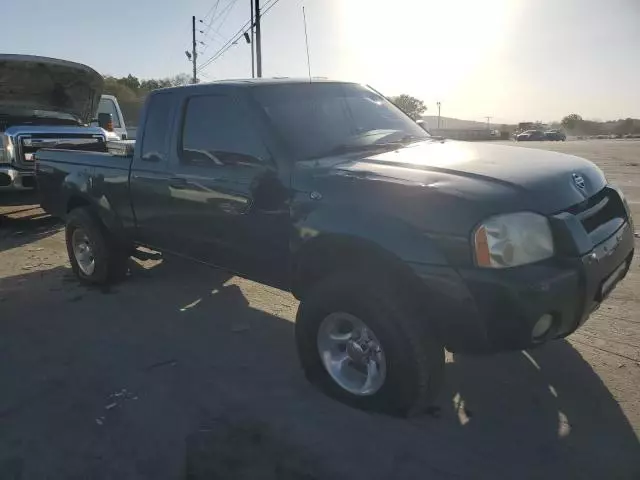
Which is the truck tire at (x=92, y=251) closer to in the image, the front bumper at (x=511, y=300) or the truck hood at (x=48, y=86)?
the front bumper at (x=511, y=300)

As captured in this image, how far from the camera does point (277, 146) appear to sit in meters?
3.47

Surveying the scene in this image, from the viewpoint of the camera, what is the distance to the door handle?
4107 mm

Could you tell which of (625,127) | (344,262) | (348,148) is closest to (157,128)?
(348,148)

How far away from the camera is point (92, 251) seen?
5.39 m

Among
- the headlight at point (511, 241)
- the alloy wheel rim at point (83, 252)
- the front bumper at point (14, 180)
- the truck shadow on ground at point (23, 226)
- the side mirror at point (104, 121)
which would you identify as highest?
the side mirror at point (104, 121)

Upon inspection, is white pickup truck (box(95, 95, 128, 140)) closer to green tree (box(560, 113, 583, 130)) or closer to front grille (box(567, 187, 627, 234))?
front grille (box(567, 187, 627, 234))

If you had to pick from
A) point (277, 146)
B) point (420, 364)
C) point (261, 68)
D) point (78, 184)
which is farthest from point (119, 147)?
point (261, 68)

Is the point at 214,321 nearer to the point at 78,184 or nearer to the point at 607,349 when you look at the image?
the point at 78,184

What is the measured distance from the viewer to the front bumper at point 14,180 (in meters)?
7.95

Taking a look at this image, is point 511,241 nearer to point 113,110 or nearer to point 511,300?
point 511,300

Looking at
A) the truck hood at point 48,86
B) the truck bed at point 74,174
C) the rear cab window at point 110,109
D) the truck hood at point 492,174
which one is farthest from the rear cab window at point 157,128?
the rear cab window at point 110,109

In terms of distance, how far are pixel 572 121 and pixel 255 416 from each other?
11984cm

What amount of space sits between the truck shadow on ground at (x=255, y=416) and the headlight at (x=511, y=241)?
1.00 m

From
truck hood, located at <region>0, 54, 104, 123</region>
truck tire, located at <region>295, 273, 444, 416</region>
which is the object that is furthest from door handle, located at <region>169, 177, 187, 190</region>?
truck hood, located at <region>0, 54, 104, 123</region>
